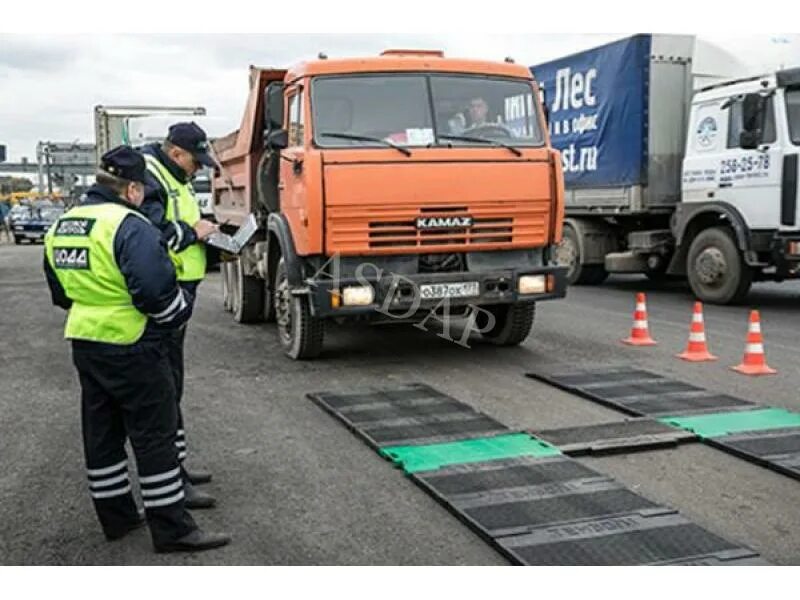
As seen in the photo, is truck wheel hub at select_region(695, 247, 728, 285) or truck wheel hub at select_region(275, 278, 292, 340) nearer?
truck wheel hub at select_region(275, 278, 292, 340)

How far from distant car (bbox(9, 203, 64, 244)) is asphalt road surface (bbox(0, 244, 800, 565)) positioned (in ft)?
84.0

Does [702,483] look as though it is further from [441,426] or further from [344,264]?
Answer: [344,264]

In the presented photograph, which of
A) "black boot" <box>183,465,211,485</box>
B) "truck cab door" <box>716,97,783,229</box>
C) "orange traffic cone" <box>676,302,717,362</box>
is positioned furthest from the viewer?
"truck cab door" <box>716,97,783,229</box>

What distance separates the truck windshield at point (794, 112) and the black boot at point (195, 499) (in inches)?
344

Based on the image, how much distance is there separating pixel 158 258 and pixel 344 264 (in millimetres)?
3853

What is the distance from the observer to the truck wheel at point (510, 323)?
872 centimetres

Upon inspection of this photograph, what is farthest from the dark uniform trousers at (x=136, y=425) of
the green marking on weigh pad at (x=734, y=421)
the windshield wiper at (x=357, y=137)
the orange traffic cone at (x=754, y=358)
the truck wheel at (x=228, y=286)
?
the truck wheel at (x=228, y=286)

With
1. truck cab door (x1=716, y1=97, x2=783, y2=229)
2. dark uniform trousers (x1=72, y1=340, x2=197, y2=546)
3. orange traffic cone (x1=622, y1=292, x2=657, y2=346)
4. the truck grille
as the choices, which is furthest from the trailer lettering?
dark uniform trousers (x1=72, y1=340, x2=197, y2=546)

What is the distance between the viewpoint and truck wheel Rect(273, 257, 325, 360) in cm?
815

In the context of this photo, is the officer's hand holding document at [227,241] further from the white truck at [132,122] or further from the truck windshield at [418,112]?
the white truck at [132,122]

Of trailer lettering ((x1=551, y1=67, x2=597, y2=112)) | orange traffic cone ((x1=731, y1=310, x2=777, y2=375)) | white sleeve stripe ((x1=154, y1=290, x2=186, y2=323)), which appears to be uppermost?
trailer lettering ((x1=551, y1=67, x2=597, y2=112))

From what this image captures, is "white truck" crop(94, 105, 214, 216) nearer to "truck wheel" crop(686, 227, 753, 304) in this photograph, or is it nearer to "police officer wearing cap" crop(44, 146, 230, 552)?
"truck wheel" crop(686, 227, 753, 304)

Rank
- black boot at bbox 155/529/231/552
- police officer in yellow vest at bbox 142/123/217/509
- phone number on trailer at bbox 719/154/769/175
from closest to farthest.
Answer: black boot at bbox 155/529/231/552 → police officer in yellow vest at bbox 142/123/217/509 → phone number on trailer at bbox 719/154/769/175

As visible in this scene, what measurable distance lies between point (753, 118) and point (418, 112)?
197 inches
